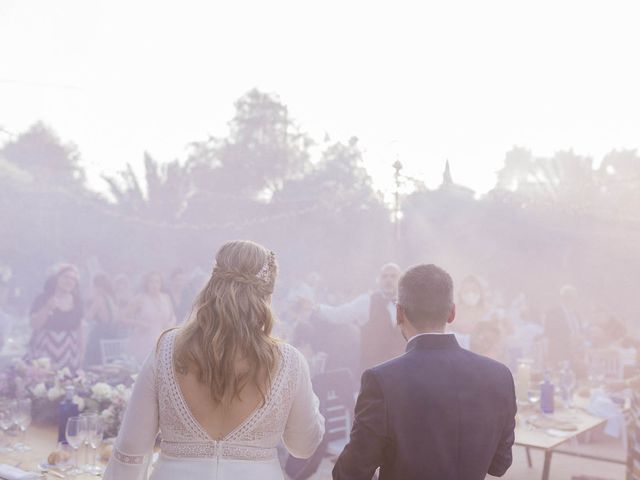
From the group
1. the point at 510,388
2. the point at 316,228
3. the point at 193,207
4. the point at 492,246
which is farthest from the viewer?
the point at 193,207

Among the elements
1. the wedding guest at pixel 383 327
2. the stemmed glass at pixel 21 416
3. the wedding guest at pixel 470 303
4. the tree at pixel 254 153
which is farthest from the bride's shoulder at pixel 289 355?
the tree at pixel 254 153

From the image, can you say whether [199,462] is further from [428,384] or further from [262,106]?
[262,106]

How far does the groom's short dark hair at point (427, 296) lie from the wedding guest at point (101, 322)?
6280 millimetres

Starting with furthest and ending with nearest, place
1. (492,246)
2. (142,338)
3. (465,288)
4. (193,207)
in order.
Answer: (193,207) → (492,246) → (142,338) → (465,288)

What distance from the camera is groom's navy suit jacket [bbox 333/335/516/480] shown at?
7.30ft

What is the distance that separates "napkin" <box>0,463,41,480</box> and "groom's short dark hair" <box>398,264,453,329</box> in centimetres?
179

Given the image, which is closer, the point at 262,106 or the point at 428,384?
the point at 428,384

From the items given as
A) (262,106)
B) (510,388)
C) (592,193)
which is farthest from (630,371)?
(262,106)

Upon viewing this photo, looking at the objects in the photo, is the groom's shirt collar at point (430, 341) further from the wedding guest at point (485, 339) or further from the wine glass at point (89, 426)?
the wedding guest at point (485, 339)

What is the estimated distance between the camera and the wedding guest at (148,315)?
25.5 ft

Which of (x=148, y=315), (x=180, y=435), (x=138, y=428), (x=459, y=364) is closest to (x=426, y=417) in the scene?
(x=459, y=364)

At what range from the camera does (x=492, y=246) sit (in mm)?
19562

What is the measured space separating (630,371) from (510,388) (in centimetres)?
473

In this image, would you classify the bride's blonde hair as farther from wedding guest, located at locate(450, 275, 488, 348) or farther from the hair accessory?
wedding guest, located at locate(450, 275, 488, 348)
